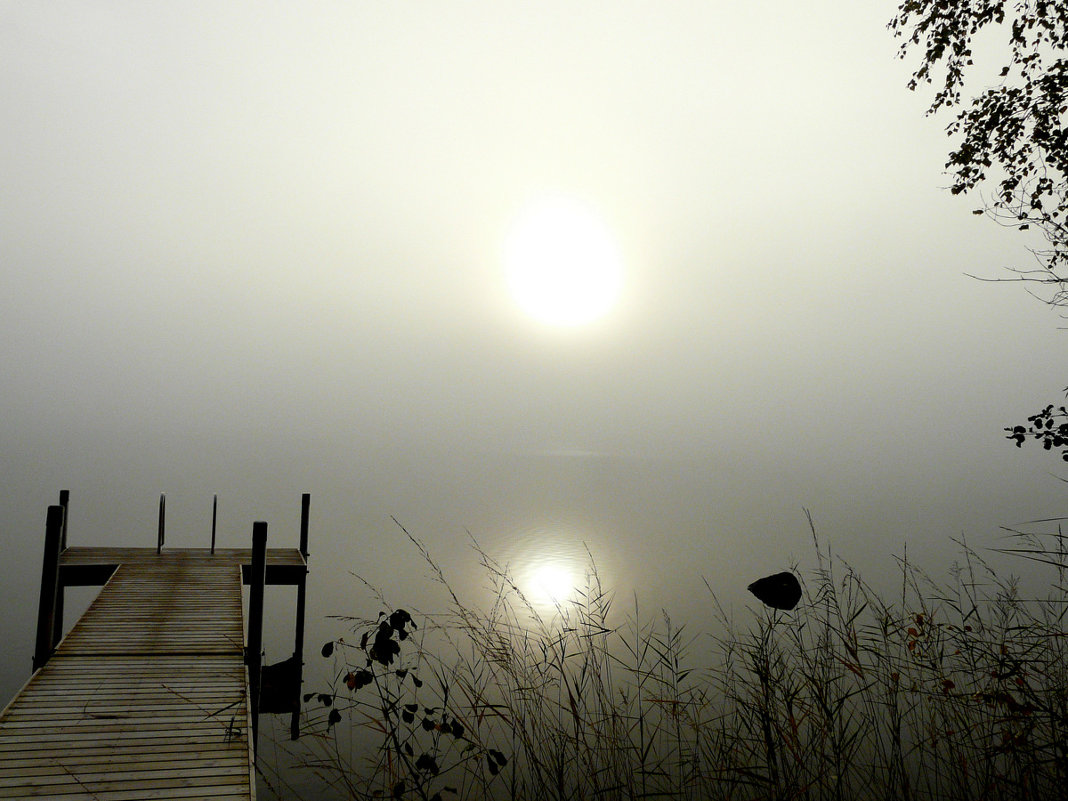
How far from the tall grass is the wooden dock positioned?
33.7 inches

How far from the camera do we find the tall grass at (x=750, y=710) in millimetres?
3752

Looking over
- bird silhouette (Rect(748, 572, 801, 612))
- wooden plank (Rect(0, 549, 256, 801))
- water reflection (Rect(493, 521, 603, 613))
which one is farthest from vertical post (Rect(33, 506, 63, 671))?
water reflection (Rect(493, 521, 603, 613))

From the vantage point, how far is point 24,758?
506 centimetres

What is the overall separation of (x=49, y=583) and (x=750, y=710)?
8327 millimetres

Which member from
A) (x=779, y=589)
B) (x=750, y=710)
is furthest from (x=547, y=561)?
(x=750, y=710)

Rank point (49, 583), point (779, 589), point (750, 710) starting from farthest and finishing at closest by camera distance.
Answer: point (49, 583)
point (779, 589)
point (750, 710)

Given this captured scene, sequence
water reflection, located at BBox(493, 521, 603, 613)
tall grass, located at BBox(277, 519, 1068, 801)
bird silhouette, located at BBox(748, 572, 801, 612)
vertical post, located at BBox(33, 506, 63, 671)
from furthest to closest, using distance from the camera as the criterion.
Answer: water reflection, located at BBox(493, 521, 603, 613), vertical post, located at BBox(33, 506, 63, 671), bird silhouette, located at BBox(748, 572, 801, 612), tall grass, located at BBox(277, 519, 1068, 801)

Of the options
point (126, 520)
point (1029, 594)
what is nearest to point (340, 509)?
point (126, 520)

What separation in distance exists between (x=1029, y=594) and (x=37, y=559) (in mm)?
36306

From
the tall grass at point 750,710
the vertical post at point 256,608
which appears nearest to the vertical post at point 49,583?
the vertical post at point 256,608

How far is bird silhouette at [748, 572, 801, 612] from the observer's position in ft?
18.1

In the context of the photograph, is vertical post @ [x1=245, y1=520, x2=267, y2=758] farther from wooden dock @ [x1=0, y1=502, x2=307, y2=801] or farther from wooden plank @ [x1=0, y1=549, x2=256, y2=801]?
wooden plank @ [x1=0, y1=549, x2=256, y2=801]

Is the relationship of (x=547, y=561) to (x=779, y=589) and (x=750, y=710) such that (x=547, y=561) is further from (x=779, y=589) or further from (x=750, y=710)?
(x=750, y=710)

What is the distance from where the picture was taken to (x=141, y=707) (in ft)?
20.1
